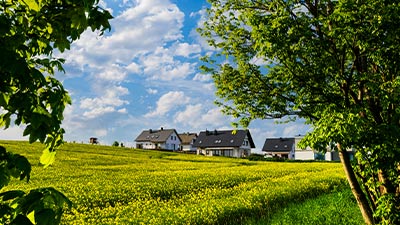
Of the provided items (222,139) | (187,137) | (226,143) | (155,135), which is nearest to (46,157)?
(226,143)

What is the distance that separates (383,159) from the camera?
30.5 feet

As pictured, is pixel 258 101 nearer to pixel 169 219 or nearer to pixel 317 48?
pixel 317 48

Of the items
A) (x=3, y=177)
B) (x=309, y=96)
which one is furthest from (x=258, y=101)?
(x=3, y=177)

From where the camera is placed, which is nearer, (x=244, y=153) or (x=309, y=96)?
(x=309, y=96)

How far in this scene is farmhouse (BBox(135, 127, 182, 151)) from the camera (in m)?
127

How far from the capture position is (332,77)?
996cm

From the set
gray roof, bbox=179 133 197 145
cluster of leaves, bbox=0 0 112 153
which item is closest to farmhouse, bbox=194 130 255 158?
gray roof, bbox=179 133 197 145

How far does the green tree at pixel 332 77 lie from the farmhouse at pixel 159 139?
116 metres

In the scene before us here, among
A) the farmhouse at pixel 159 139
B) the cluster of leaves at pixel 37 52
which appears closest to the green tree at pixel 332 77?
the cluster of leaves at pixel 37 52

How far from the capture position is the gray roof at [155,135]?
12669cm

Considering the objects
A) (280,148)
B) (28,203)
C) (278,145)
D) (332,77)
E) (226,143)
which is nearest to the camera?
(28,203)

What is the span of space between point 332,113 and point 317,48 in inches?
71.5

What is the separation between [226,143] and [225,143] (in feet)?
0.99

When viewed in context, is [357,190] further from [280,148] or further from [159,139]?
[159,139]
